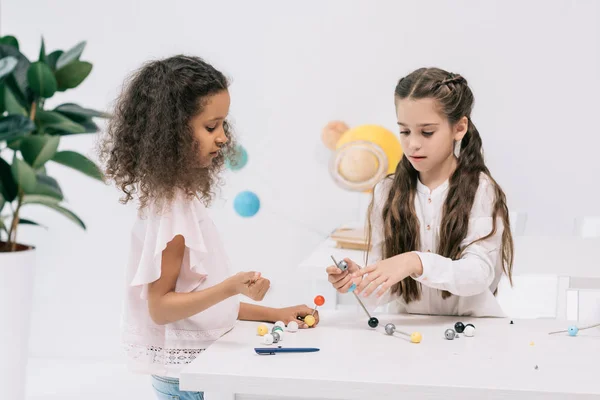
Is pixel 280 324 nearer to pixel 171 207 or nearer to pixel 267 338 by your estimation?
pixel 267 338

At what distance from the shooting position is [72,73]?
143cm

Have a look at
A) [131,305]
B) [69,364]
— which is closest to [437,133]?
[131,305]

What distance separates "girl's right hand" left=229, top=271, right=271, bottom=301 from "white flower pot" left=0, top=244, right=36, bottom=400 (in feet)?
1.13

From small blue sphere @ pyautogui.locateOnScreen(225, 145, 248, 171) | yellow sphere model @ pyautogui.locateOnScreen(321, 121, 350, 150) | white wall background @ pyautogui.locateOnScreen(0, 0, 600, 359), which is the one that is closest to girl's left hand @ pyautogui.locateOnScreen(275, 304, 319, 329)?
small blue sphere @ pyautogui.locateOnScreen(225, 145, 248, 171)

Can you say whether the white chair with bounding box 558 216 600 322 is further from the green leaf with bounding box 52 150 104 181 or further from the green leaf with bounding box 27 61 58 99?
the green leaf with bounding box 27 61 58 99

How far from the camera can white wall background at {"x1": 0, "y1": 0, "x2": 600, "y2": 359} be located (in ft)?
11.4

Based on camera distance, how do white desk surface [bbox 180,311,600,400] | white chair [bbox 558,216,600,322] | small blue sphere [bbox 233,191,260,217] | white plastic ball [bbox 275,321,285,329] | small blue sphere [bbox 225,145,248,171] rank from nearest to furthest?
1. white desk surface [bbox 180,311,600,400]
2. white plastic ball [bbox 275,321,285,329]
3. small blue sphere [bbox 225,145,248,171]
4. white chair [bbox 558,216,600,322]
5. small blue sphere [bbox 233,191,260,217]

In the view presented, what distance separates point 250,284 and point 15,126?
1.52ft

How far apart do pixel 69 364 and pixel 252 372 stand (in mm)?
2898

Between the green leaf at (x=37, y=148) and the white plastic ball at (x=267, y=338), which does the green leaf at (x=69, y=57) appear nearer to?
the green leaf at (x=37, y=148)

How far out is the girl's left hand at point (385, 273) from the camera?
1507 mm

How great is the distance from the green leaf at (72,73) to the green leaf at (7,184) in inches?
8.1

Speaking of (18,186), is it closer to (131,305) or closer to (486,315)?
(131,305)

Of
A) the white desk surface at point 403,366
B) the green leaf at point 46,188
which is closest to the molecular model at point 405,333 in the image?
the white desk surface at point 403,366
